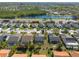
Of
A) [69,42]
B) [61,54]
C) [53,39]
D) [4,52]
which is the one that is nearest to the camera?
[61,54]

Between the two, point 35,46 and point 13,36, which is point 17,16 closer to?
point 13,36

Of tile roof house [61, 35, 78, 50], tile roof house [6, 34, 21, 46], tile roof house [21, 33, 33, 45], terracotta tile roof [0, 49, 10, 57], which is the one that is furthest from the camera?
tile roof house [21, 33, 33, 45]

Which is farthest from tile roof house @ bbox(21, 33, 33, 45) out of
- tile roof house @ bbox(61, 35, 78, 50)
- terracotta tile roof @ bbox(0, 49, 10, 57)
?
tile roof house @ bbox(61, 35, 78, 50)

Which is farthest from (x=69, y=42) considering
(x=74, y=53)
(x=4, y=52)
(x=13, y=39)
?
(x=4, y=52)

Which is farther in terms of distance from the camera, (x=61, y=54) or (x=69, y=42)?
(x=69, y=42)

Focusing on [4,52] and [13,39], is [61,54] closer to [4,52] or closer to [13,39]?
[4,52]

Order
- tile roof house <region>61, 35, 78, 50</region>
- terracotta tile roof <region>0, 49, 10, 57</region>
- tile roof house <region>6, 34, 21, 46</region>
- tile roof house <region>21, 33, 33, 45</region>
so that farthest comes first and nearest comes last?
tile roof house <region>21, 33, 33, 45</region>
tile roof house <region>6, 34, 21, 46</region>
tile roof house <region>61, 35, 78, 50</region>
terracotta tile roof <region>0, 49, 10, 57</region>

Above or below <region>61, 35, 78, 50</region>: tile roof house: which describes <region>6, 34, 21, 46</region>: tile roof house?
above

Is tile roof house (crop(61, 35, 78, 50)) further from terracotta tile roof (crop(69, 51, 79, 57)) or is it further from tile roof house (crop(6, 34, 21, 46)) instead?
tile roof house (crop(6, 34, 21, 46))

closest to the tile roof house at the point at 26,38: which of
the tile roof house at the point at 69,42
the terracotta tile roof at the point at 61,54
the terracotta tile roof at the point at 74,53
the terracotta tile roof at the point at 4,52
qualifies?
the terracotta tile roof at the point at 4,52

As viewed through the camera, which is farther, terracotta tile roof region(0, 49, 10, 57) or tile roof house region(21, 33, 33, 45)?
tile roof house region(21, 33, 33, 45)

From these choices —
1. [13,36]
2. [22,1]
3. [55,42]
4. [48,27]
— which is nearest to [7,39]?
[13,36]
